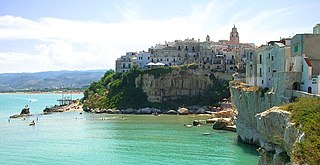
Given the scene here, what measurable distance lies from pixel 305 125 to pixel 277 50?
51.0 ft

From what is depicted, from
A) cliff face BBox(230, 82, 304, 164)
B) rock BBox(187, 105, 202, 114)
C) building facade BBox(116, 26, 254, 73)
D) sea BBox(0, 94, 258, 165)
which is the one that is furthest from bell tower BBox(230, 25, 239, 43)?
cliff face BBox(230, 82, 304, 164)

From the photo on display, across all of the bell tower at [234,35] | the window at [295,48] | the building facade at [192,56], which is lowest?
the window at [295,48]

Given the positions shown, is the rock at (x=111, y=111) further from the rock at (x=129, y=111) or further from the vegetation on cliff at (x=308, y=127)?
the vegetation on cliff at (x=308, y=127)

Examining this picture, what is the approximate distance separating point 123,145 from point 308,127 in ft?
84.3

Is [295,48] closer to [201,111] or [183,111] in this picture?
[183,111]

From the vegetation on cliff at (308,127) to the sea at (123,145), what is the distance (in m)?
Answer: 12.2

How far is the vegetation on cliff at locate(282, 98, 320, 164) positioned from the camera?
15547mm

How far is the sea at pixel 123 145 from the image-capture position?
33281mm

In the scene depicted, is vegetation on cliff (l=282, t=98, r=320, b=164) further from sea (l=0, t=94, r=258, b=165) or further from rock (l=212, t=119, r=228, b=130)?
rock (l=212, t=119, r=228, b=130)

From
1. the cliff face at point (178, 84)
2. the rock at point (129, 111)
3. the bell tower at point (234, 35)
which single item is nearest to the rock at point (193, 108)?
the cliff face at point (178, 84)

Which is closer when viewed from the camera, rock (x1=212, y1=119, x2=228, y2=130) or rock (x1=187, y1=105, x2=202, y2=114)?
rock (x1=212, y1=119, x2=228, y2=130)

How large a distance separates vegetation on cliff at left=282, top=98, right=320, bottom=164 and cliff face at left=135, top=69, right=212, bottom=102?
203 ft

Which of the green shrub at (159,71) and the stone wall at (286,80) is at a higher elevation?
the green shrub at (159,71)

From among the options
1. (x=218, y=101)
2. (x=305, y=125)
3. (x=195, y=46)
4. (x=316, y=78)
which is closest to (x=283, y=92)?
(x=316, y=78)
